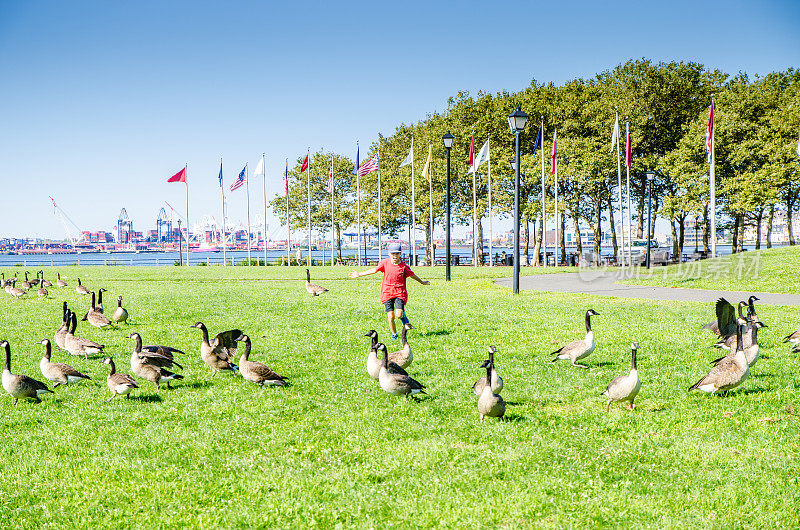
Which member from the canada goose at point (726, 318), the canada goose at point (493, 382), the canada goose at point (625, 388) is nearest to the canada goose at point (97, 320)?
the canada goose at point (493, 382)

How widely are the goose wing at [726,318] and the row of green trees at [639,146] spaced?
36353 mm

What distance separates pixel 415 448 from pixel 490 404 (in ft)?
3.96

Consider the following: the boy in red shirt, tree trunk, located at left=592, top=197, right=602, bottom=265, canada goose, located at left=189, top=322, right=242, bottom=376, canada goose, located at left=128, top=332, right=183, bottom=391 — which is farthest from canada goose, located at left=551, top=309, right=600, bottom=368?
tree trunk, located at left=592, top=197, right=602, bottom=265

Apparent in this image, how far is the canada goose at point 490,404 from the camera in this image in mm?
6950

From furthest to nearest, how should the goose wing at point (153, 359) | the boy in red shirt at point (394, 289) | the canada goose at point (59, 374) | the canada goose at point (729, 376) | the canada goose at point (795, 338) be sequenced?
the boy in red shirt at point (394, 289), the canada goose at point (795, 338), the goose wing at point (153, 359), the canada goose at point (59, 374), the canada goose at point (729, 376)

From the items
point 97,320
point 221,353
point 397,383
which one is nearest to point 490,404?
point 397,383

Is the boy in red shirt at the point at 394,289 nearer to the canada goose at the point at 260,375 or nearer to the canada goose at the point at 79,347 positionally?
the canada goose at the point at 260,375

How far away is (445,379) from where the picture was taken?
9.22 m

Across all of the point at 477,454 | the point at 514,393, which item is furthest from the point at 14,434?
the point at 514,393

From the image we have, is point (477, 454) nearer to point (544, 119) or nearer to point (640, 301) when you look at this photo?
point (640, 301)

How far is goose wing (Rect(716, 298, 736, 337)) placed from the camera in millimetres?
11047

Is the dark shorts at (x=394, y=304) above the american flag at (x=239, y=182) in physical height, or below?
below

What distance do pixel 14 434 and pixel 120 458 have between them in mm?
1851

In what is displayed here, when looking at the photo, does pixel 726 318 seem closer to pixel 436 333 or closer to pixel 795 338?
pixel 795 338
